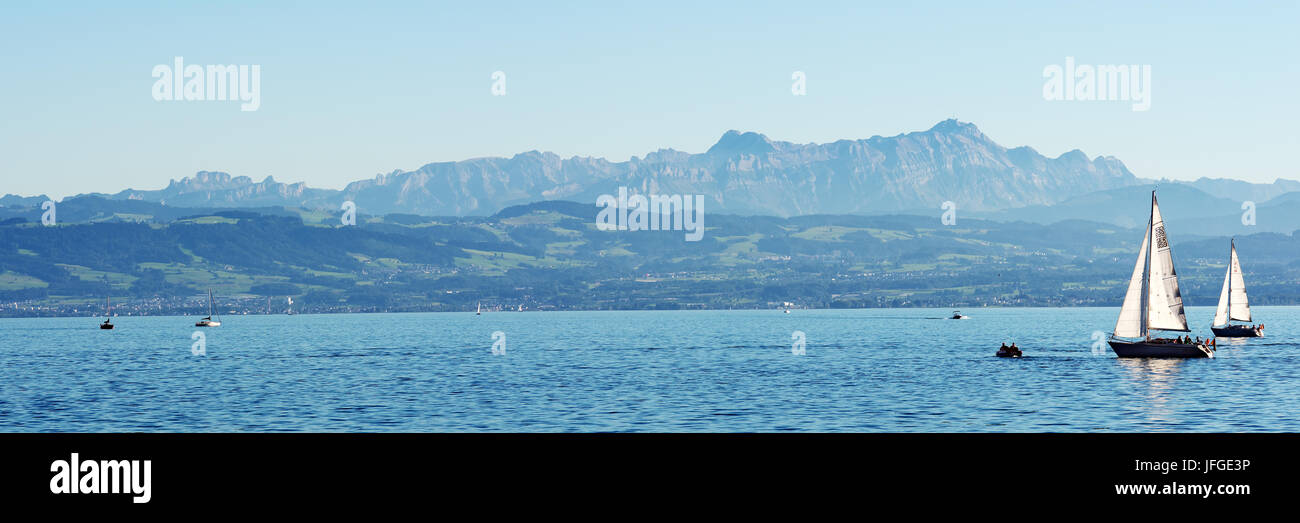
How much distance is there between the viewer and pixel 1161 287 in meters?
128

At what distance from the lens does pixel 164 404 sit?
101 m

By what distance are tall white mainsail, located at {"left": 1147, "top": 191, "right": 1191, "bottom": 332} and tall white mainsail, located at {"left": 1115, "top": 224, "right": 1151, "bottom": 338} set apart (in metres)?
0.83

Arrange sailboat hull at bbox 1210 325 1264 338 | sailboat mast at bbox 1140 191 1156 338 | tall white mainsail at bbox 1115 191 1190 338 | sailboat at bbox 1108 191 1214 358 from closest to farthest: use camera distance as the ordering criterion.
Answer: sailboat mast at bbox 1140 191 1156 338, tall white mainsail at bbox 1115 191 1190 338, sailboat at bbox 1108 191 1214 358, sailboat hull at bbox 1210 325 1264 338

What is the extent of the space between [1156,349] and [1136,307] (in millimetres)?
4921

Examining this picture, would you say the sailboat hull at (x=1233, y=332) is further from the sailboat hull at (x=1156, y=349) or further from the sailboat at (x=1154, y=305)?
the sailboat hull at (x=1156, y=349)

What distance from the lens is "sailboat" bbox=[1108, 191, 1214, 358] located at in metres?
127

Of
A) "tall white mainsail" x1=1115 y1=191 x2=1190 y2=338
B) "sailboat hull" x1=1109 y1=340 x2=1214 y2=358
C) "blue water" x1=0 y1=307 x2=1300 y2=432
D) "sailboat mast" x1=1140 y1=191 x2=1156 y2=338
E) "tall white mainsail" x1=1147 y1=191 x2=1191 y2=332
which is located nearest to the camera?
"blue water" x1=0 y1=307 x2=1300 y2=432
